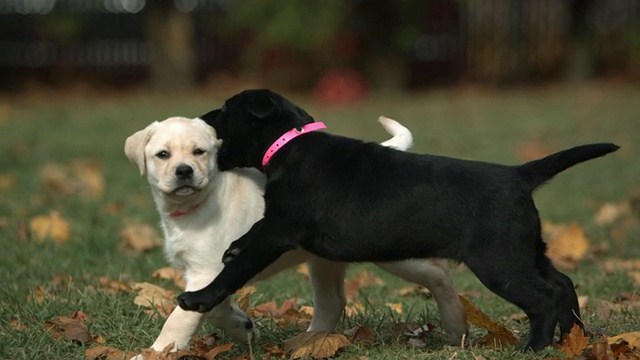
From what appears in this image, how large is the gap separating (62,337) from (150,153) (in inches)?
34.4

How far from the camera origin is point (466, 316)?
447 centimetres

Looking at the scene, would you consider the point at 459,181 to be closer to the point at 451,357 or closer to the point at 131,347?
the point at 451,357

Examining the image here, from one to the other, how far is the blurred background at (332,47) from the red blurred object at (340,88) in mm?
29

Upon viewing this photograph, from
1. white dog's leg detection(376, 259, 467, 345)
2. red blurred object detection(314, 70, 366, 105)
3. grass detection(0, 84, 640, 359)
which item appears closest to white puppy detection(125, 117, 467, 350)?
white dog's leg detection(376, 259, 467, 345)

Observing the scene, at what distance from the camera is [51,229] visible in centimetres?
675

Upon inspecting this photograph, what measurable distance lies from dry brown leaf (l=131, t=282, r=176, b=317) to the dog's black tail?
1798mm

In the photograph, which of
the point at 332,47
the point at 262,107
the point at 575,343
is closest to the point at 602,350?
the point at 575,343

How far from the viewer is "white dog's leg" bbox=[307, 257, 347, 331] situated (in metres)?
4.57

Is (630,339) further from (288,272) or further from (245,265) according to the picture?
(288,272)

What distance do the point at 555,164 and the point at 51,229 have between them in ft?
12.6

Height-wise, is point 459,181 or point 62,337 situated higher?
point 459,181

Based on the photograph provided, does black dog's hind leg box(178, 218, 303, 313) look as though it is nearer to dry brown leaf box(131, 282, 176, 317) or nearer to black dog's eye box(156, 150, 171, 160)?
black dog's eye box(156, 150, 171, 160)

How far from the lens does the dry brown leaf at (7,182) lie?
898 cm

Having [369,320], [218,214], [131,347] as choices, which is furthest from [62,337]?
[369,320]
